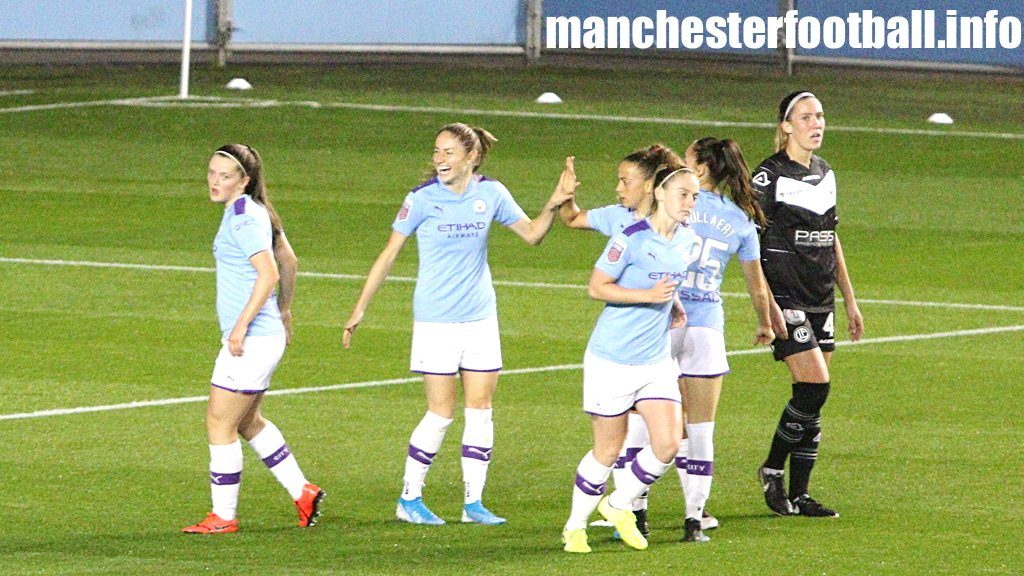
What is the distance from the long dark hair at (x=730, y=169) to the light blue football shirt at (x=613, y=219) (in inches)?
18.2

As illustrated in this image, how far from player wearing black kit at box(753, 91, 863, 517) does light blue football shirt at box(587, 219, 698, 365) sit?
1193 mm

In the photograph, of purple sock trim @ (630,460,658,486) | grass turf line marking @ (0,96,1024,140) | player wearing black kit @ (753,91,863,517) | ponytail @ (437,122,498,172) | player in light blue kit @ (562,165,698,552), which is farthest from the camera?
grass turf line marking @ (0,96,1024,140)

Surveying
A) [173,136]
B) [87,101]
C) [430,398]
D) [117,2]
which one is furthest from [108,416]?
[117,2]

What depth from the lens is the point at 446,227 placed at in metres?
9.51

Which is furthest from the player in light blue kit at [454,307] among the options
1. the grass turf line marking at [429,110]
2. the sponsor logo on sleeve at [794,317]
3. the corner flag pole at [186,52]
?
the corner flag pole at [186,52]

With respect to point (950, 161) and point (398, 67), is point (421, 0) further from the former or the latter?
point (950, 161)

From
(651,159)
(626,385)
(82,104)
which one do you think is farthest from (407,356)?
(82,104)

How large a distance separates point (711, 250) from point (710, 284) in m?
0.16

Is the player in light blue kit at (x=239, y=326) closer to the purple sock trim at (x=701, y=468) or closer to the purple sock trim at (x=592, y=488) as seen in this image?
the purple sock trim at (x=592, y=488)

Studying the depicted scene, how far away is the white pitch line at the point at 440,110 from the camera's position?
29859 mm

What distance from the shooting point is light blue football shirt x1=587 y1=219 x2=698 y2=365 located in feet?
28.5

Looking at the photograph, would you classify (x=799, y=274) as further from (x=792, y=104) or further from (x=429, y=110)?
(x=429, y=110)

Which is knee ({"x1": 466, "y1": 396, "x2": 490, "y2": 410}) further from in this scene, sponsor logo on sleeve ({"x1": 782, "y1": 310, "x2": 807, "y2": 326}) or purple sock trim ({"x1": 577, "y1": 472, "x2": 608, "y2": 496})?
sponsor logo on sleeve ({"x1": 782, "y1": 310, "x2": 807, "y2": 326})

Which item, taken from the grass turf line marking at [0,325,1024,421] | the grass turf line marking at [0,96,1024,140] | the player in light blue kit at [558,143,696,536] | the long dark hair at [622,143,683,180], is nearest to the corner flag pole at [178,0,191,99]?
the grass turf line marking at [0,96,1024,140]
